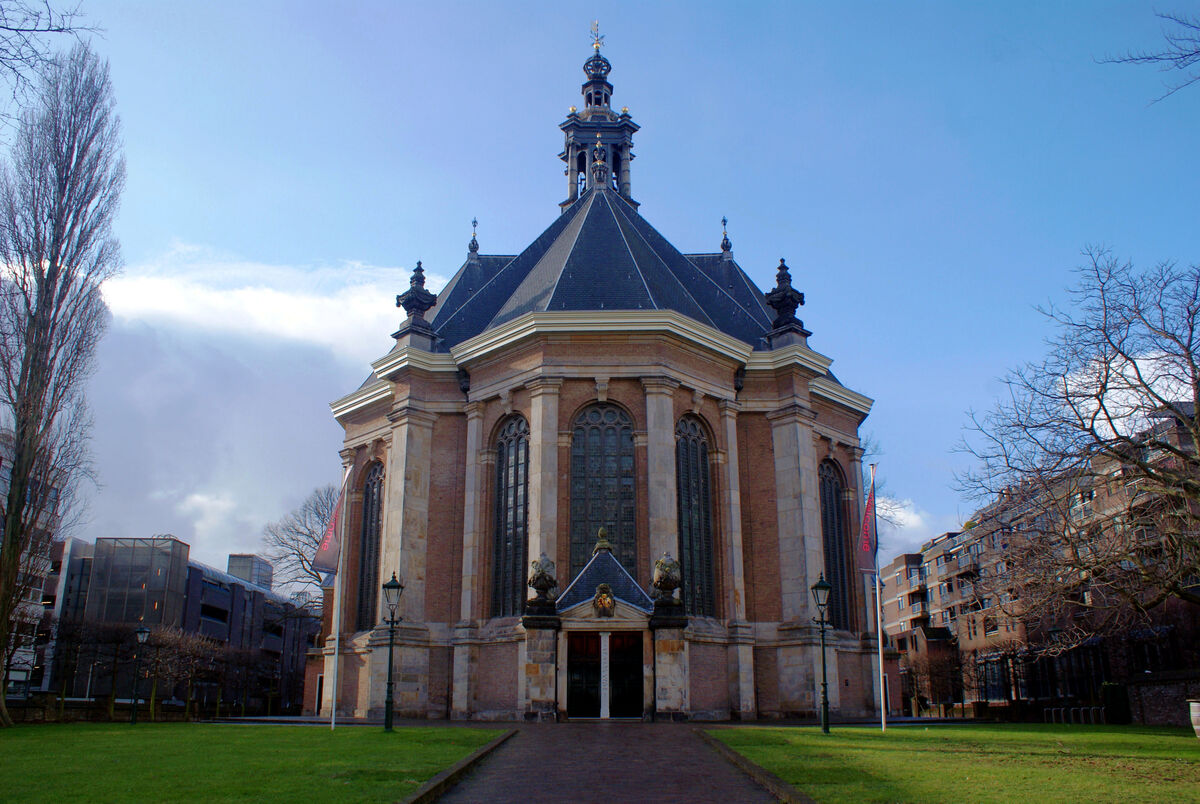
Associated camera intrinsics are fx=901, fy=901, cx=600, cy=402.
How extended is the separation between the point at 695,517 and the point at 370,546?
46.3 feet

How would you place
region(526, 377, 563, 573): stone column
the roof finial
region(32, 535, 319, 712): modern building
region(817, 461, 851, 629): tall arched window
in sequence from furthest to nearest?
region(32, 535, 319, 712): modern building
the roof finial
region(817, 461, 851, 629): tall arched window
region(526, 377, 563, 573): stone column

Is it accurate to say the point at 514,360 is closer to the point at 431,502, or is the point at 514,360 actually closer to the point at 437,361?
the point at 437,361

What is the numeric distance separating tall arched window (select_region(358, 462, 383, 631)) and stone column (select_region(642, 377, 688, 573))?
12740 millimetres

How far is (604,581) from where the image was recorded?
2830 cm

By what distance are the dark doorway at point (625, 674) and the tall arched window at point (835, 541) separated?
36.6 feet

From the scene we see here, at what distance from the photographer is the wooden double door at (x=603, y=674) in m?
27.1

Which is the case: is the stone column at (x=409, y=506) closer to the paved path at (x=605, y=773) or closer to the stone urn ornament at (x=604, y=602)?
the stone urn ornament at (x=604, y=602)

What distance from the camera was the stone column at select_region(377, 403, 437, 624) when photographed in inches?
1281

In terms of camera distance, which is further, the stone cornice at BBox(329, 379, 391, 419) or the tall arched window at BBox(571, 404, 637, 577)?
the stone cornice at BBox(329, 379, 391, 419)

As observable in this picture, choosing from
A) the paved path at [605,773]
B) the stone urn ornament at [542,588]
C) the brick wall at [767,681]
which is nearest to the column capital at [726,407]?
the brick wall at [767,681]

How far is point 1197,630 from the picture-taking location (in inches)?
1697

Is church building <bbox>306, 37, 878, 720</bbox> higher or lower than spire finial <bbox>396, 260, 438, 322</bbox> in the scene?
lower

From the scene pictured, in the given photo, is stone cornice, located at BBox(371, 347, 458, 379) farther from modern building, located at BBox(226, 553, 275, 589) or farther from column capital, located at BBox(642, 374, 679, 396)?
modern building, located at BBox(226, 553, 275, 589)

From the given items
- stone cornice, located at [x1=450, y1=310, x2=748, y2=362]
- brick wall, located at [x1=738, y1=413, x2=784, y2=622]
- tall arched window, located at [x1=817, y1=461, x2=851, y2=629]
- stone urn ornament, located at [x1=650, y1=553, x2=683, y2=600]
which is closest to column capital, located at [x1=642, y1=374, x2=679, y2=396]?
stone cornice, located at [x1=450, y1=310, x2=748, y2=362]
